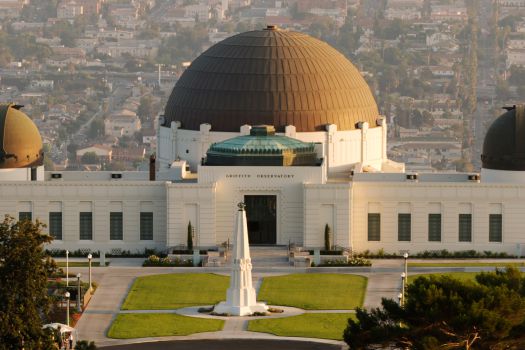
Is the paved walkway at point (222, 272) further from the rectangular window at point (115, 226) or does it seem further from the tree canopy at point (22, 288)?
the tree canopy at point (22, 288)

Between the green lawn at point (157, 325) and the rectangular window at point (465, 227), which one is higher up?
the rectangular window at point (465, 227)

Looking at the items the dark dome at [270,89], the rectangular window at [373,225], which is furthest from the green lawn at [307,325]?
the dark dome at [270,89]

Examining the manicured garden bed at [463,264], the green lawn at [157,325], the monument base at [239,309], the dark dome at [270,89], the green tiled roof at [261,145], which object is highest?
the dark dome at [270,89]

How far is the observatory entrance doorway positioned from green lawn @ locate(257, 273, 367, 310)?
6579 mm

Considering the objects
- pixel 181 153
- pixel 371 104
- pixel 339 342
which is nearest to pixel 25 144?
pixel 181 153

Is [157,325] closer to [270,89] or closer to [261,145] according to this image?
[261,145]

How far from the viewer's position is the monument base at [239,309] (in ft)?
296

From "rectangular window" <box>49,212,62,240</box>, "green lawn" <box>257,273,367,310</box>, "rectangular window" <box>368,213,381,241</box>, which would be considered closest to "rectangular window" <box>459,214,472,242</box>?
"rectangular window" <box>368,213,381,241</box>

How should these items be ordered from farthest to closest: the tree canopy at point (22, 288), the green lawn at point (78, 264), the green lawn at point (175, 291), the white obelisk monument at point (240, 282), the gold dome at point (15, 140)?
the gold dome at point (15, 140) < the green lawn at point (78, 264) < the green lawn at point (175, 291) < the white obelisk monument at point (240, 282) < the tree canopy at point (22, 288)

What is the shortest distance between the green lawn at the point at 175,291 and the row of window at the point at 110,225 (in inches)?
275

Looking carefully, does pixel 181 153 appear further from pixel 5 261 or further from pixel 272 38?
pixel 5 261

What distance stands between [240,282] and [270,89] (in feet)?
76.2

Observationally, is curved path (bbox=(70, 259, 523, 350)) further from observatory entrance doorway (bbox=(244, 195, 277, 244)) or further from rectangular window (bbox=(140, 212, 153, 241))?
observatory entrance doorway (bbox=(244, 195, 277, 244))

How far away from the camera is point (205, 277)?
9862 cm
